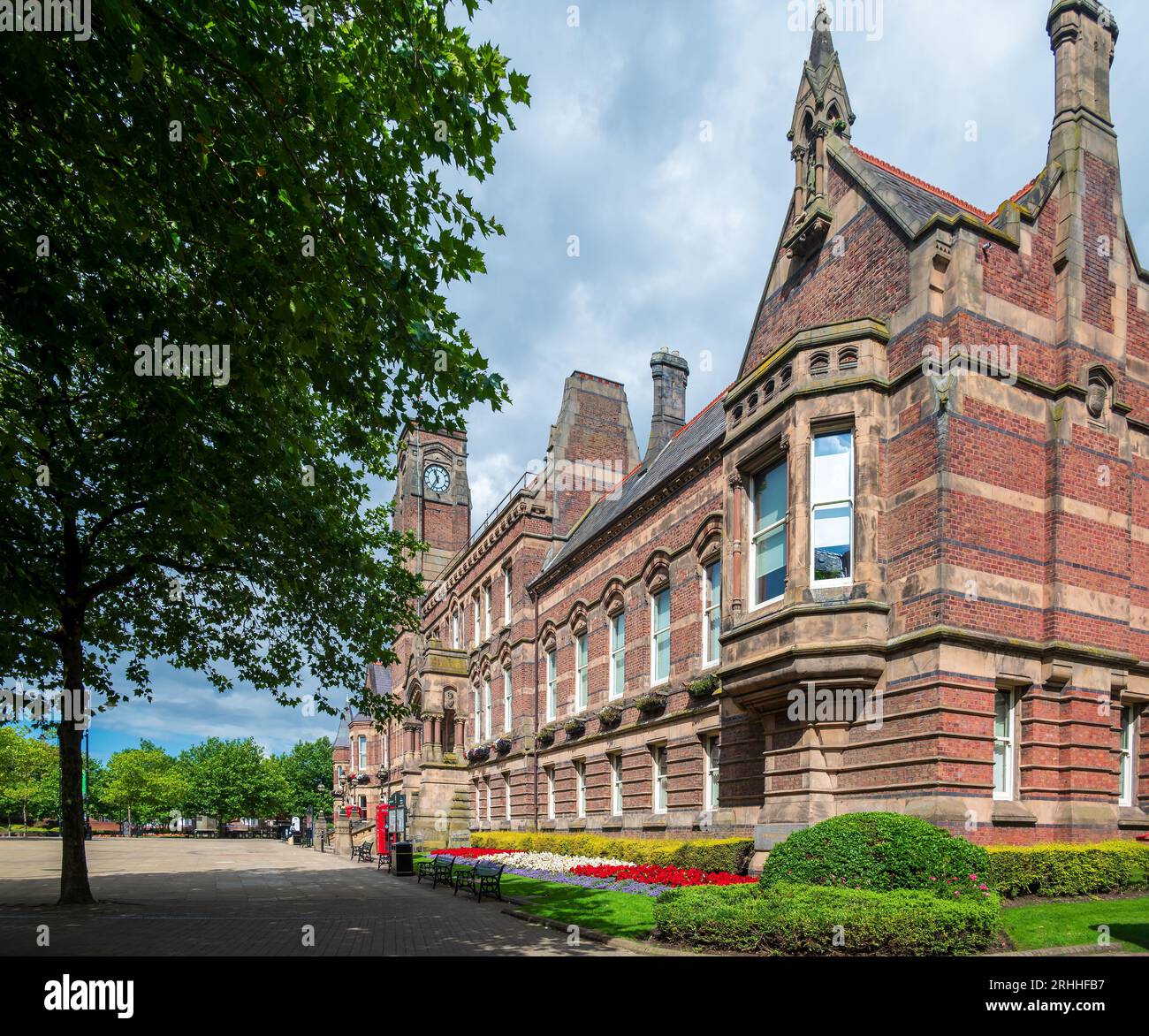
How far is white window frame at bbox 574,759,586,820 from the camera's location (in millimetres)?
27312

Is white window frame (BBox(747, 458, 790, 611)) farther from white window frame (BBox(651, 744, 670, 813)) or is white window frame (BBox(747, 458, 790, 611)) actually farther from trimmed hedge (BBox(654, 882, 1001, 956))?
white window frame (BBox(651, 744, 670, 813))

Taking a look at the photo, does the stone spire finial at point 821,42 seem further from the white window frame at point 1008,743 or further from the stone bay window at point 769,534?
the white window frame at point 1008,743

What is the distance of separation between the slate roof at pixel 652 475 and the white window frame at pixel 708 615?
110 inches

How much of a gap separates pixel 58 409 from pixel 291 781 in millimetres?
99318

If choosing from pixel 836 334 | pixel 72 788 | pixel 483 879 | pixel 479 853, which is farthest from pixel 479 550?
pixel 836 334

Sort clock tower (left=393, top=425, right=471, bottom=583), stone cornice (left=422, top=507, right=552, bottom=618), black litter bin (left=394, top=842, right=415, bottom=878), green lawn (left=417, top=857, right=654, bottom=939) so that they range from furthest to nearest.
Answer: clock tower (left=393, top=425, right=471, bottom=583) → stone cornice (left=422, top=507, right=552, bottom=618) → black litter bin (left=394, top=842, right=415, bottom=878) → green lawn (left=417, top=857, right=654, bottom=939)

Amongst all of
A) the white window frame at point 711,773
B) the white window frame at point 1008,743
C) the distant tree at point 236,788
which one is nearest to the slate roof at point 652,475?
the white window frame at point 711,773

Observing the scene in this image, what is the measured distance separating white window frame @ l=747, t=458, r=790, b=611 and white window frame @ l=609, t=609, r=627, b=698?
30.2 feet

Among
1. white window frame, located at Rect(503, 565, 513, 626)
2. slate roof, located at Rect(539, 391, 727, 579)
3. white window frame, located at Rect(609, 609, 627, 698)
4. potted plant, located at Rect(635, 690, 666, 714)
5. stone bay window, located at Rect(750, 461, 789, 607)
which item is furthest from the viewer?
white window frame, located at Rect(503, 565, 513, 626)

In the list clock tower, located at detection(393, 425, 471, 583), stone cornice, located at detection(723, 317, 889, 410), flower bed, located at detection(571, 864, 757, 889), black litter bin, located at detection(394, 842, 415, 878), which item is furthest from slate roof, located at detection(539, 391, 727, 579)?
clock tower, located at detection(393, 425, 471, 583)

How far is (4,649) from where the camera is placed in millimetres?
12891

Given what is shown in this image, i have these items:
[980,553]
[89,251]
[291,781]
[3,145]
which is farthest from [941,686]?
[291,781]

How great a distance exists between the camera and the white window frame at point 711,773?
798 inches
